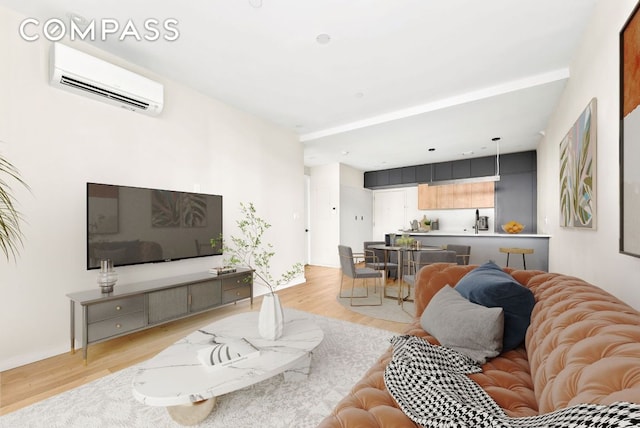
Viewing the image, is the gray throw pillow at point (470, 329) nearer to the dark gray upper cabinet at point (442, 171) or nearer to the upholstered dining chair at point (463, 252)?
the upholstered dining chair at point (463, 252)

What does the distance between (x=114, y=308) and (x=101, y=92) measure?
6.51ft

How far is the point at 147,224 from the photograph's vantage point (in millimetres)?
2943

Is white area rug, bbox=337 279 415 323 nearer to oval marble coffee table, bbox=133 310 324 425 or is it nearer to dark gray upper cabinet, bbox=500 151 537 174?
oval marble coffee table, bbox=133 310 324 425

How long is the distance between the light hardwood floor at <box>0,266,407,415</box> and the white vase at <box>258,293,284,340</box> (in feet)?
4.05

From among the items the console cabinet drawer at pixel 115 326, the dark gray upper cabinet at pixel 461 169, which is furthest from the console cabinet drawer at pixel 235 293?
the dark gray upper cabinet at pixel 461 169

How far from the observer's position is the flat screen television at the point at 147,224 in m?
2.58

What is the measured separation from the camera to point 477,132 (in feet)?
15.4

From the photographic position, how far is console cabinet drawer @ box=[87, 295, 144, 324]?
7.49 feet

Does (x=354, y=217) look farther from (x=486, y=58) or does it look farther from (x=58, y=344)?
(x=58, y=344)

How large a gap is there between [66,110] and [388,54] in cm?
306

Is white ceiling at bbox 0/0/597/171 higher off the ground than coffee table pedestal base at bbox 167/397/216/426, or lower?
higher

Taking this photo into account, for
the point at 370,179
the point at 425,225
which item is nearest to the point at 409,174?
the point at 370,179

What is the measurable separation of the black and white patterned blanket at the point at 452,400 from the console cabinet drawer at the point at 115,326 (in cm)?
A: 234

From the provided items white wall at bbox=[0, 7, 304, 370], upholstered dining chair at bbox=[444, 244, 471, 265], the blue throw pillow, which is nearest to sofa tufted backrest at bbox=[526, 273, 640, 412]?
the blue throw pillow
